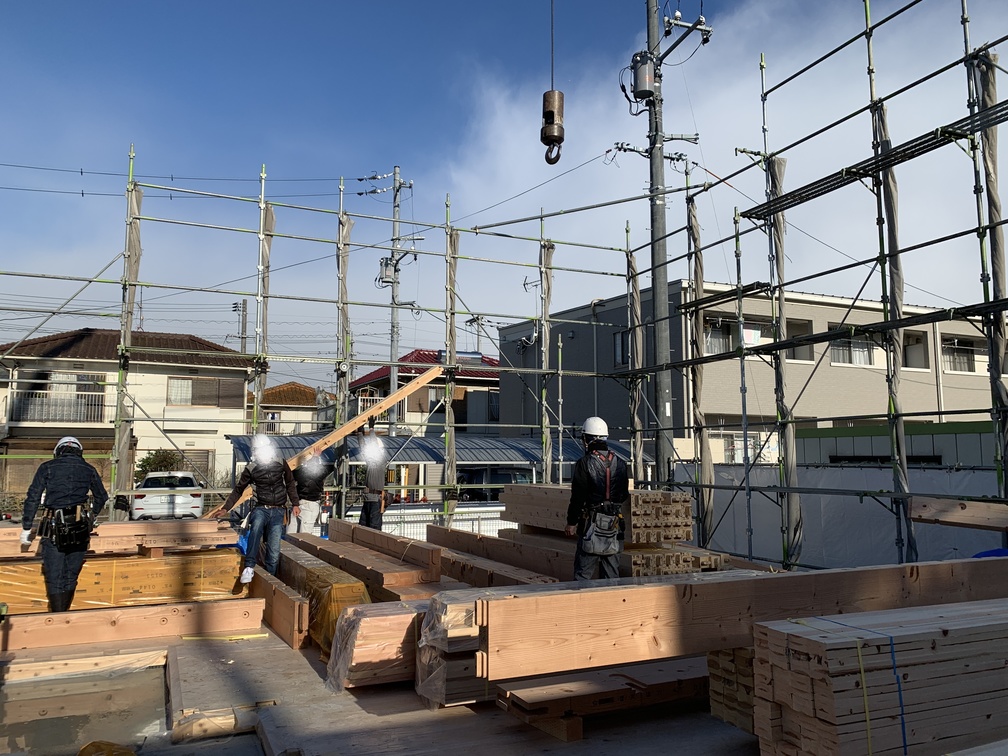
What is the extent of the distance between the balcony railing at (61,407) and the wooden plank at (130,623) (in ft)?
82.4

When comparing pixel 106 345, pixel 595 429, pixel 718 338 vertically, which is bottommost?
pixel 595 429

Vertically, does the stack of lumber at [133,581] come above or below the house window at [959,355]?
below

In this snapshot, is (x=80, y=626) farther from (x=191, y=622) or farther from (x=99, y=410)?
(x=99, y=410)

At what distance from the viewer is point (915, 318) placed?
9.28 metres

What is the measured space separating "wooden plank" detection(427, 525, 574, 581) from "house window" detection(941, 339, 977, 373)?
2609 cm

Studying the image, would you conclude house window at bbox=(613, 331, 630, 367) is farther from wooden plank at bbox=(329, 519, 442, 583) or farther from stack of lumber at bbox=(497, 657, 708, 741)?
stack of lumber at bbox=(497, 657, 708, 741)

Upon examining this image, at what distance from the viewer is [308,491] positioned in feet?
40.6

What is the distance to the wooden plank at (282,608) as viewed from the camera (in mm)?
6582

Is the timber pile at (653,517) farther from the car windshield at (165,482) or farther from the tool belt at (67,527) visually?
the car windshield at (165,482)

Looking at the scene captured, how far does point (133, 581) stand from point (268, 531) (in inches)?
58.1

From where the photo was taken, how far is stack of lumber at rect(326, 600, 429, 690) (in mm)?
5020

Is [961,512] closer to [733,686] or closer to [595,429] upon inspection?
[595,429]

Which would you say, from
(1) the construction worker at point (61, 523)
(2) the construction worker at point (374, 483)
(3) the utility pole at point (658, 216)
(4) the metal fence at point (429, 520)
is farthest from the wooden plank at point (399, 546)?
(3) the utility pole at point (658, 216)

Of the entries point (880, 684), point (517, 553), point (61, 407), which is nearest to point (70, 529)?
point (517, 553)
